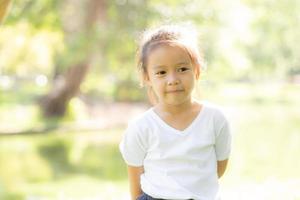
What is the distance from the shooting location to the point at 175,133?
94.7 inches

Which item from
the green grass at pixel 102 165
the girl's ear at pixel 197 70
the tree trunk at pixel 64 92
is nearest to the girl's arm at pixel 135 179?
the girl's ear at pixel 197 70

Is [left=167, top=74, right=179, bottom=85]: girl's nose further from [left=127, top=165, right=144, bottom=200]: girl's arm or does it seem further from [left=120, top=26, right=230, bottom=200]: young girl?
[left=127, top=165, right=144, bottom=200]: girl's arm

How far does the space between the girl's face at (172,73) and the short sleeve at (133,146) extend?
0.17 meters

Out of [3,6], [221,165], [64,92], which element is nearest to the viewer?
[221,165]

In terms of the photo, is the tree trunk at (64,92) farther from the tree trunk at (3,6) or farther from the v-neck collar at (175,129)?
the v-neck collar at (175,129)

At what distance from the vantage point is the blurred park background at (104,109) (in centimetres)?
989

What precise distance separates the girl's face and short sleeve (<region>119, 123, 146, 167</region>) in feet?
0.54

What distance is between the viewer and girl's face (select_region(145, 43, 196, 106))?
241cm

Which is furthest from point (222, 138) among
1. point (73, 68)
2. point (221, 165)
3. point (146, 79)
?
point (73, 68)

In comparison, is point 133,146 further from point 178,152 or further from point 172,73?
point 172,73

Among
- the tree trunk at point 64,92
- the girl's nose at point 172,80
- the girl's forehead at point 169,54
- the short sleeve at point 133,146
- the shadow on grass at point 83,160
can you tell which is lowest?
the shadow on grass at point 83,160

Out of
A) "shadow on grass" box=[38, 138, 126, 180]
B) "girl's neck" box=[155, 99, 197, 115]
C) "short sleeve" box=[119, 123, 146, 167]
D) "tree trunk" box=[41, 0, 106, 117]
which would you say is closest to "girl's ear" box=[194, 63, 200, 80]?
"girl's neck" box=[155, 99, 197, 115]

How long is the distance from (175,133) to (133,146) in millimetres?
185

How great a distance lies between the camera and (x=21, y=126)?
1853 centimetres
